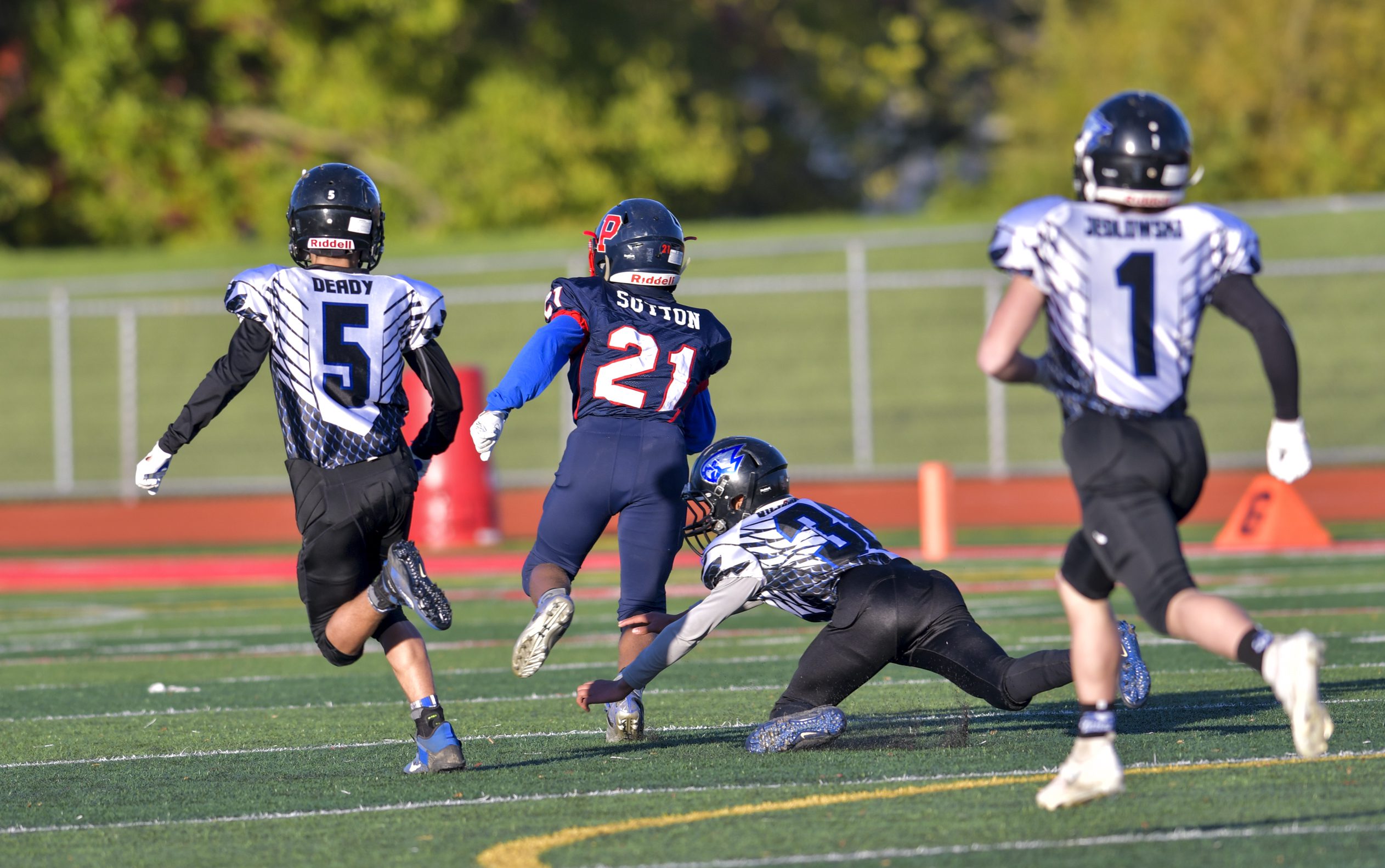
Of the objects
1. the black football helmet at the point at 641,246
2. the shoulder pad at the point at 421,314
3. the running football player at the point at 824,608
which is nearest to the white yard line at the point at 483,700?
the running football player at the point at 824,608

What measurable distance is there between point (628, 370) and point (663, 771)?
5.10ft

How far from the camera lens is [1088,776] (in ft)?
15.2

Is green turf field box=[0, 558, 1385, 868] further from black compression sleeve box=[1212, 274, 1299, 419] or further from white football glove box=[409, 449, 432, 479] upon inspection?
black compression sleeve box=[1212, 274, 1299, 419]

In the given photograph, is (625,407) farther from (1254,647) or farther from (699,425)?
(1254,647)

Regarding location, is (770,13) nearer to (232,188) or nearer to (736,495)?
(232,188)

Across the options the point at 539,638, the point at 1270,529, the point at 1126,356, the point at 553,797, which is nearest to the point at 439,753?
the point at 539,638

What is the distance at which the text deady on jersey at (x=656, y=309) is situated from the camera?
6.67 metres

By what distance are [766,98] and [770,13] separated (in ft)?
8.26

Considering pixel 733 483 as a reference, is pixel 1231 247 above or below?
above

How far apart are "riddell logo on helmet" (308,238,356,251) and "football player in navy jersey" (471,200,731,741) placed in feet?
2.45

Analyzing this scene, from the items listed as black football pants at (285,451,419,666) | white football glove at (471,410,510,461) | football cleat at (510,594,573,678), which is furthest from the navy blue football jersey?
football cleat at (510,594,573,678)

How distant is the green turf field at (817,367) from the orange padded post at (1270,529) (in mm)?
4075

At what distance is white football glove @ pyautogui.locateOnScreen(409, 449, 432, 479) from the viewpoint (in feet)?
20.1

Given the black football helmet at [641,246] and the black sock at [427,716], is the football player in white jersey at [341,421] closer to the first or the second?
the black sock at [427,716]
